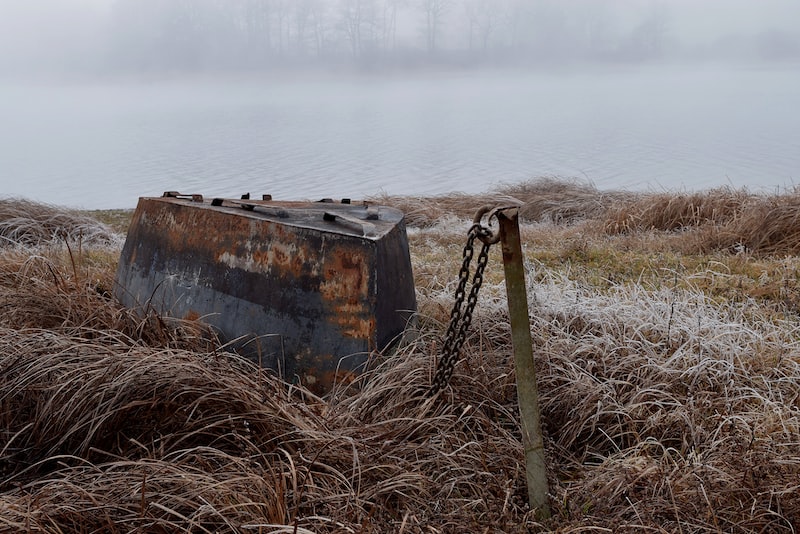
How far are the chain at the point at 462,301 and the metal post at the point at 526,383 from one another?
0.08 meters

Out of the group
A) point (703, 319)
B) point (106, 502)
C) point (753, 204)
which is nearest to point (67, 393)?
point (106, 502)

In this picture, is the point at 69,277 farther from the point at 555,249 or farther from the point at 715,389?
the point at 555,249

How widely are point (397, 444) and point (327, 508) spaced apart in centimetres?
64

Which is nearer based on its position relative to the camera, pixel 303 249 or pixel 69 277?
pixel 303 249

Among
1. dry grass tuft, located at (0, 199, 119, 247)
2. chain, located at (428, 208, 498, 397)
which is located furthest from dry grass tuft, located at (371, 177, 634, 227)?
chain, located at (428, 208, 498, 397)

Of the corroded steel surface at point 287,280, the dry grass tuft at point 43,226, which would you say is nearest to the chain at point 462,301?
the corroded steel surface at point 287,280

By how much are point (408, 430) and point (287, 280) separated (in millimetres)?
1063

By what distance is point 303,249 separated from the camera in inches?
141

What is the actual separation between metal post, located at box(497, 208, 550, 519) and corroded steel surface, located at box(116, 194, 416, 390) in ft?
3.58

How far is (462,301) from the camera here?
9.41 feet

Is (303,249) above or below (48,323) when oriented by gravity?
above

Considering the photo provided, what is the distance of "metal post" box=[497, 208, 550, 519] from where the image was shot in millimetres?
2465

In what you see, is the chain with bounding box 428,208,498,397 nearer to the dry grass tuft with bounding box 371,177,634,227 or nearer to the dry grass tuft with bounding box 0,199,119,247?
the dry grass tuft with bounding box 0,199,119,247

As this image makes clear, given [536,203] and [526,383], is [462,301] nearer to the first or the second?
[526,383]
